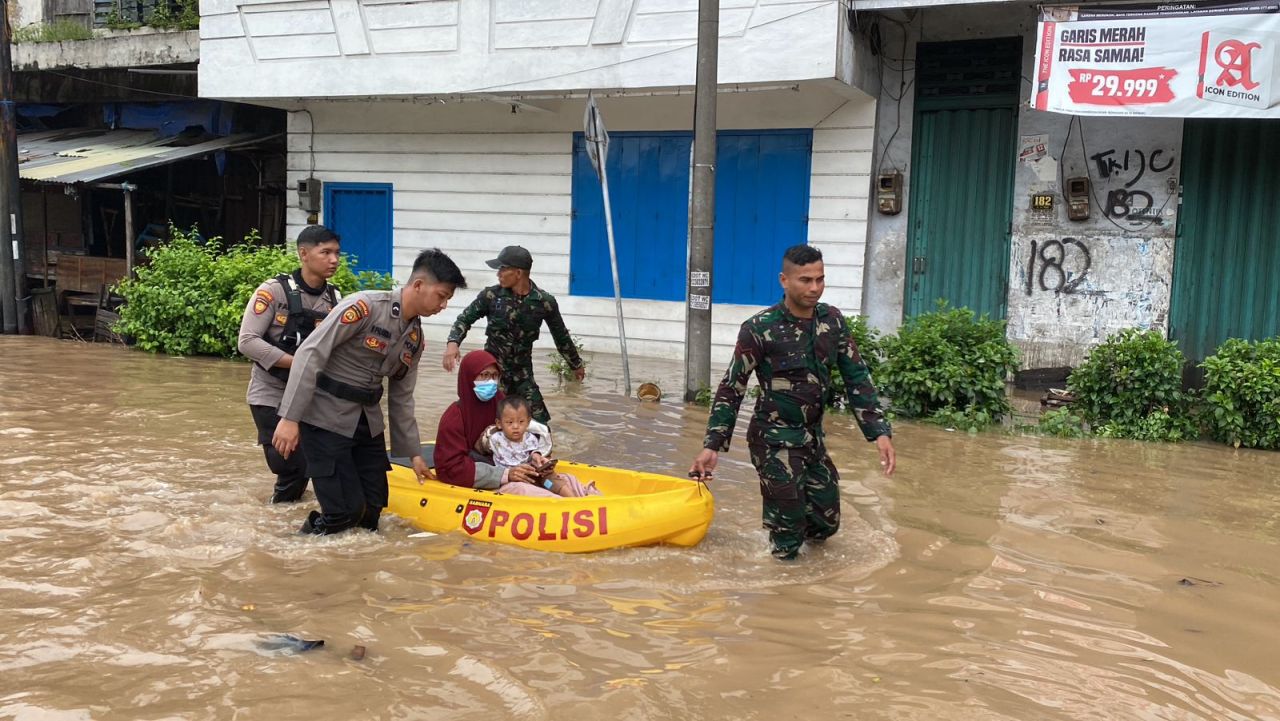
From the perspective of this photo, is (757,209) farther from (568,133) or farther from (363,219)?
(363,219)

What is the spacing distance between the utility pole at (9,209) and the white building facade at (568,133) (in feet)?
8.76

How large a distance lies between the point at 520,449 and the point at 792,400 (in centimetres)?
171

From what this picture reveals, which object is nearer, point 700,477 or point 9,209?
point 700,477

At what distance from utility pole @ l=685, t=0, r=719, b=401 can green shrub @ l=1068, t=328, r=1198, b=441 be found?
3.52 metres

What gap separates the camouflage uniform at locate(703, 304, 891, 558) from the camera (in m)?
5.28

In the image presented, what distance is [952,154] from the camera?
12.4 m

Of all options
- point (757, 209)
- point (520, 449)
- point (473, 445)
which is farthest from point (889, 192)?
point (473, 445)

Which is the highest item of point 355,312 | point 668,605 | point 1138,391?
point 355,312

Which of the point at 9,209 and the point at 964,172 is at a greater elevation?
the point at 964,172

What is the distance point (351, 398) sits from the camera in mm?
5312

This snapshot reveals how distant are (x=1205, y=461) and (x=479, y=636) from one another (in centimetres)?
633

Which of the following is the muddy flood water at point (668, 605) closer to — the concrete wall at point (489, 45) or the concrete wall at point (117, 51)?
the concrete wall at point (489, 45)

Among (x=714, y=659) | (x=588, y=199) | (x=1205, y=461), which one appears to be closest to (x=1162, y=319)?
(x=1205, y=461)

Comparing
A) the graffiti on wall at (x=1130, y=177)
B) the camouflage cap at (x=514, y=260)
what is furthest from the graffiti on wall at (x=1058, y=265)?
the camouflage cap at (x=514, y=260)
